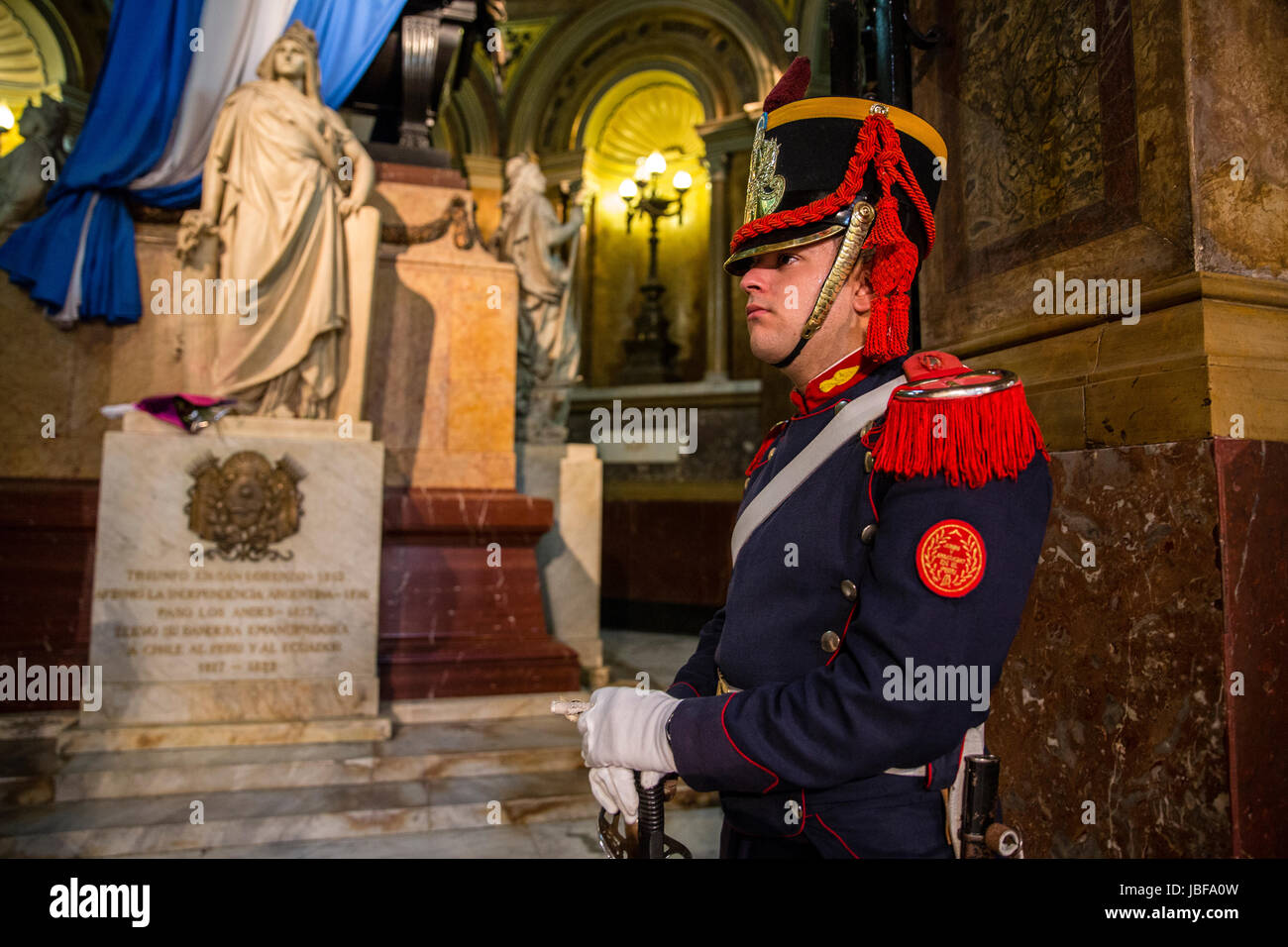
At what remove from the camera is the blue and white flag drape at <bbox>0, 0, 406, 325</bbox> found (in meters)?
4.94

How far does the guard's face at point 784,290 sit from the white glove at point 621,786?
703 mm

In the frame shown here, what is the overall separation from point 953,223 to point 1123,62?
677mm

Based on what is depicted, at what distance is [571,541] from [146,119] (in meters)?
4.16

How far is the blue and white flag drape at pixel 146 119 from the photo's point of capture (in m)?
4.94

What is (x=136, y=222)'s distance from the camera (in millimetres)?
5281

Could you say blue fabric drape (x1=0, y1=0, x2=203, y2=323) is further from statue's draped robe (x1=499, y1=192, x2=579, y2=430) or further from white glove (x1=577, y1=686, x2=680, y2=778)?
white glove (x1=577, y1=686, x2=680, y2=778)

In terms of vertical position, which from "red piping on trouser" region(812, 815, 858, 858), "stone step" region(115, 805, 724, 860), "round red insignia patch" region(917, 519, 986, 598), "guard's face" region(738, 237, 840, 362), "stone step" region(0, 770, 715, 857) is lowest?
"stone step" region(115, 805, 724, 860)

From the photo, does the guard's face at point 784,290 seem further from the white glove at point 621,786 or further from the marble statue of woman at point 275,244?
the marble statue of woman at point 275,244

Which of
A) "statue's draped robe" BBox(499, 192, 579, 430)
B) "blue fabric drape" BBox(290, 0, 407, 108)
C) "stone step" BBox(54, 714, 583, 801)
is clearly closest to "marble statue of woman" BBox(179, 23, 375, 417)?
"blue fabric drape" BBox(290, 0, 407, 108)

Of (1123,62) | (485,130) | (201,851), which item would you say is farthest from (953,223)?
(485,130)

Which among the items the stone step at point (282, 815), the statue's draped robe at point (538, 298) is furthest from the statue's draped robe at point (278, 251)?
the statue's draped robe at point (538, 298)

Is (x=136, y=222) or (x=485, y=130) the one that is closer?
(x=136, y=222)

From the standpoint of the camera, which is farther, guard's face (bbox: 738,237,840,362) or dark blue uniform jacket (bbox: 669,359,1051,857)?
guard's face (bbox: 738,237,840,362)
